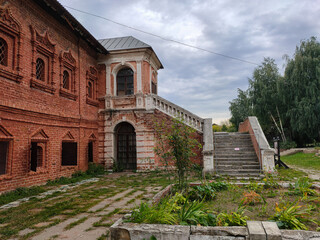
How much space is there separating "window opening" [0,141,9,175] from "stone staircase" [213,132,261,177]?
8.10m

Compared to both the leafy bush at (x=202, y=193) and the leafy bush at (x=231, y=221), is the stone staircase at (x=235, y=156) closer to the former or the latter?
the leafy bush at (x=202, y=193)

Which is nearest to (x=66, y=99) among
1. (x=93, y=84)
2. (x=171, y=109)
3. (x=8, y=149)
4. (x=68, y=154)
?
(x=68, y=154)

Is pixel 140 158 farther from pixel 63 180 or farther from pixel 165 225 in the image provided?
pixel 165 225

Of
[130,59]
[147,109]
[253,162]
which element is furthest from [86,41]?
[253,162]

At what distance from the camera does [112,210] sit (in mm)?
5332

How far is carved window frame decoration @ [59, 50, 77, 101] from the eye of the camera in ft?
33.3

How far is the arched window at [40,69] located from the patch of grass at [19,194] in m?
4.37

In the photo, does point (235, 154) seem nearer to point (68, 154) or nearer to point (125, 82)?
point (125, 82)

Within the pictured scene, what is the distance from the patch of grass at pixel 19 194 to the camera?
637 centimetres

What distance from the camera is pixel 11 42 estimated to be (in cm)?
764

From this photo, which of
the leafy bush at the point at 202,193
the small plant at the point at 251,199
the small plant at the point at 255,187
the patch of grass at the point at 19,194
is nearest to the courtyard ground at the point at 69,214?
the patch of grass at the point at 19,194

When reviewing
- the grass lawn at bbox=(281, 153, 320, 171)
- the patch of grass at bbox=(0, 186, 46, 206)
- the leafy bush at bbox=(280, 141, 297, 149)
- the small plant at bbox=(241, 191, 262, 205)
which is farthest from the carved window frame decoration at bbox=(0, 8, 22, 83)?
the leafy bush at bbox=(280, 141, 297, 149)

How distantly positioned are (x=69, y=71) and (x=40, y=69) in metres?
1.88

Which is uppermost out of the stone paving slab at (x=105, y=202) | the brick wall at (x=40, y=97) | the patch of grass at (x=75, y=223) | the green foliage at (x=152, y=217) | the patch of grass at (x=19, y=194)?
the brick wall at (x=40, y=97)
